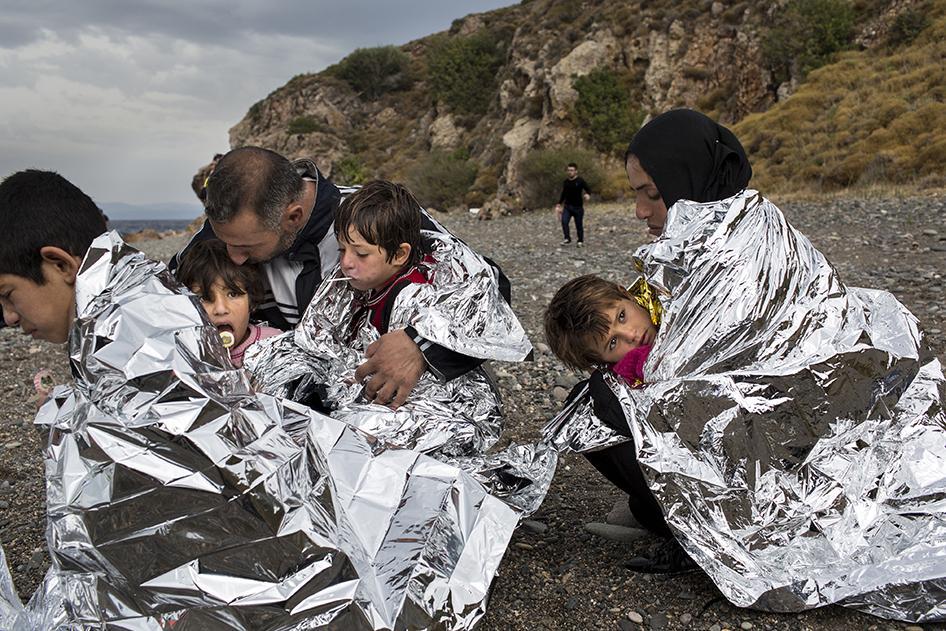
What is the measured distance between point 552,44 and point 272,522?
33010 mm

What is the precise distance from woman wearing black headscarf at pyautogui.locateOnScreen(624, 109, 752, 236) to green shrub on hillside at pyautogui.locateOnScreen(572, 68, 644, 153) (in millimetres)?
25638

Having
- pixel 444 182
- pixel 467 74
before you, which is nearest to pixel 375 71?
pixel 467 74

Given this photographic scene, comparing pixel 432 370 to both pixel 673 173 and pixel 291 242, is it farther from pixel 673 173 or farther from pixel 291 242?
pixel 673 173

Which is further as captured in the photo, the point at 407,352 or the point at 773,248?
the point at 407,352

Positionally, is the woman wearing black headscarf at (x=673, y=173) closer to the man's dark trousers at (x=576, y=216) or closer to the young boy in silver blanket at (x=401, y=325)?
the young boy in silver blanket at (x=401, y=325)

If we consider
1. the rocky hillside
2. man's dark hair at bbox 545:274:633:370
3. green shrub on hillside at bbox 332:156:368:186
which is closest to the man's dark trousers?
the rocky hillside

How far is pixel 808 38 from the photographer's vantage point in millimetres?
25516

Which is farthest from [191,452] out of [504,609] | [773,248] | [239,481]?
[773,248]

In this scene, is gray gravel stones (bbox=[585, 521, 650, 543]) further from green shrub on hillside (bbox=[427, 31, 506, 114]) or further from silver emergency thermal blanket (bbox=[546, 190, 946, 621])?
green shrub on hillside (bbox=[427, 31, 506, 114])

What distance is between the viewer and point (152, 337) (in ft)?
6.56

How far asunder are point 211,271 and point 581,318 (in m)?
1.48

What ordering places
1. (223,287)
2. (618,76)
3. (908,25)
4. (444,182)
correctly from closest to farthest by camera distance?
(223,287) → (908,25) → (618,76) → (444,182)

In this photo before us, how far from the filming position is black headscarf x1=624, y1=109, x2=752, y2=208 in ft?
9.44

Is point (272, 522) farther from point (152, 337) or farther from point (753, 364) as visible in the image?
point (753, 364)
